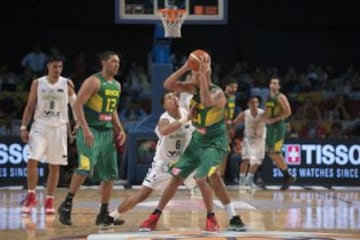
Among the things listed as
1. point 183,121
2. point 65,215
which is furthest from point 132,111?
point 65,215

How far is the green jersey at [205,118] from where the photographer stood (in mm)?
7785

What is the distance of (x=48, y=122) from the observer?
968 cm

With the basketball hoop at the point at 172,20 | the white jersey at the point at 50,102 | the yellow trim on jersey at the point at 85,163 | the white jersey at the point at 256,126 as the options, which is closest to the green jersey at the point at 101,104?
the yellow trim on jersey at the point at 85,163

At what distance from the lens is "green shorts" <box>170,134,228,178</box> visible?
25.1 ft

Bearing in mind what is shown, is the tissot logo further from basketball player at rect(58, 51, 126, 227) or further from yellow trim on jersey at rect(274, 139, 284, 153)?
basketball player at rect(58, 51, 126, 227)

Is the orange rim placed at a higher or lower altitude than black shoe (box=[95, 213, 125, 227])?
higher

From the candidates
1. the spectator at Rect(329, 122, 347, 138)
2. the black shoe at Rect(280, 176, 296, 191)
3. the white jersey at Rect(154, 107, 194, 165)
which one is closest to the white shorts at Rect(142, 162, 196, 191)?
the white jersey at Rect(154, 107, 194, 165)

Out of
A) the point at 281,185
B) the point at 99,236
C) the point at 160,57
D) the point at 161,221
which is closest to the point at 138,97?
the point at 160,57

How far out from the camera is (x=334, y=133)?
17.3 meters

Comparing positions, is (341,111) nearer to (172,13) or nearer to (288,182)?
(288,182)

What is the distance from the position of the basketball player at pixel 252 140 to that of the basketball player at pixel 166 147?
573 cm

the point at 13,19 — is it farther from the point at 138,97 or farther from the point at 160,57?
the point at 160,57

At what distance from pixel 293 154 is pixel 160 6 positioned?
4.15m

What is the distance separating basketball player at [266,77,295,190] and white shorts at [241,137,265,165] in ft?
0.81
